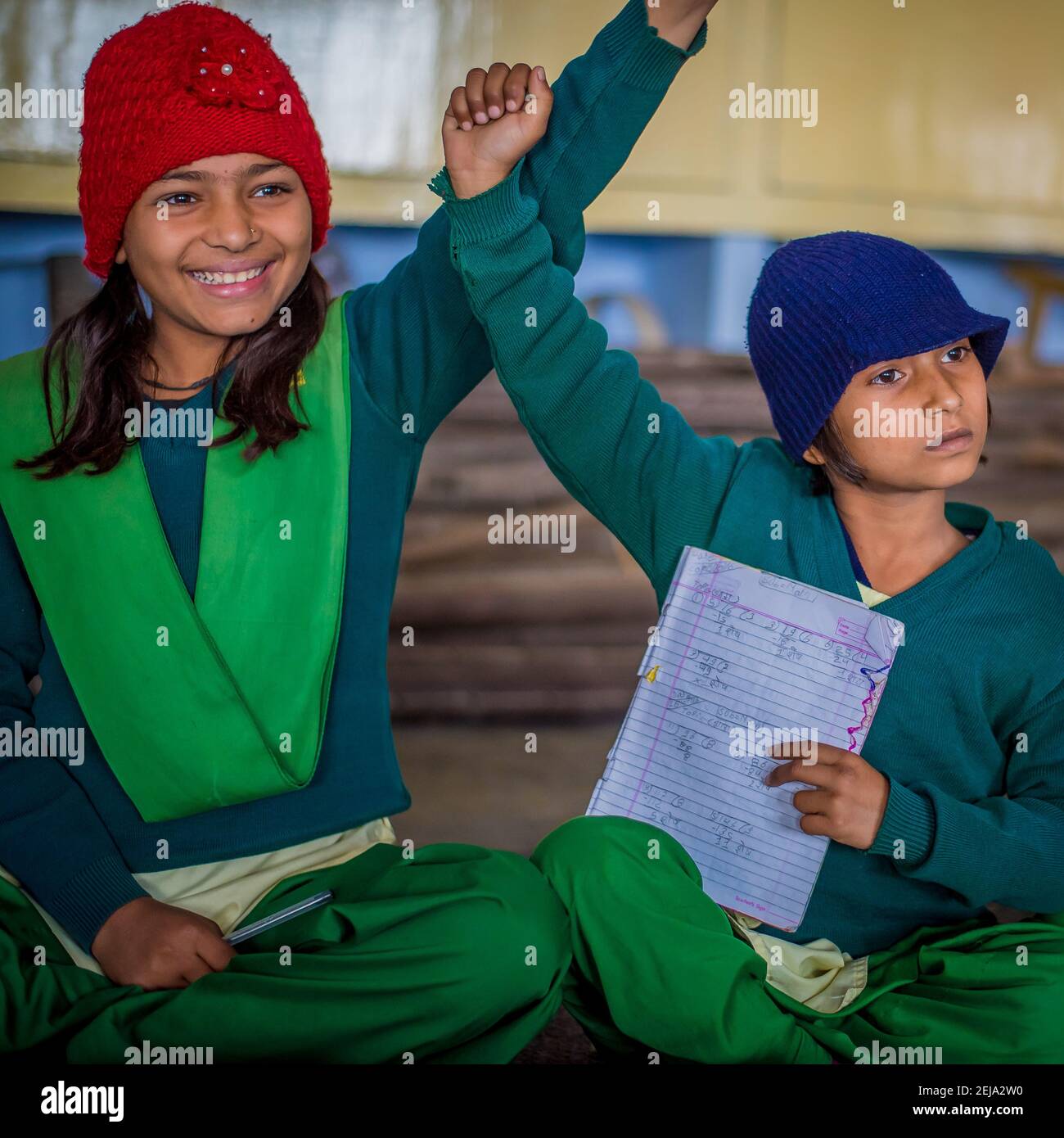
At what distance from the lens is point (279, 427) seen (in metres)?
1.69

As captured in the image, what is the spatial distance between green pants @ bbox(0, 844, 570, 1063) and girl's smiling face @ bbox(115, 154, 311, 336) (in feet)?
2.33

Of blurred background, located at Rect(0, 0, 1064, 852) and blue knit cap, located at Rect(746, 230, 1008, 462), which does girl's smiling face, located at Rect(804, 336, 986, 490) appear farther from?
blurred background, located at Rect(0, 0, 1064, 852)

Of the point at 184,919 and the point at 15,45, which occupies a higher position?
the point at 15,45

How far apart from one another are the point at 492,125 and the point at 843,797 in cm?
83

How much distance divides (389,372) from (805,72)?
1.69 meters

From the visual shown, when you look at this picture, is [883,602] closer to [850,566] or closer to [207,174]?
[850,566]

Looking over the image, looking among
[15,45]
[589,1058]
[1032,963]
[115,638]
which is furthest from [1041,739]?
[15,45]

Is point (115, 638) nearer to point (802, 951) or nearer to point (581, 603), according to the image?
point (802, 951)

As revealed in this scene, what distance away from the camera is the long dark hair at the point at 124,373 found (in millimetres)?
1680

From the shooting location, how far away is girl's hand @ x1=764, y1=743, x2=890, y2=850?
1.52 meters

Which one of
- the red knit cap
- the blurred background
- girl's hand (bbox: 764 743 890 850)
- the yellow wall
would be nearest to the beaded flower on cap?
the red knit cap

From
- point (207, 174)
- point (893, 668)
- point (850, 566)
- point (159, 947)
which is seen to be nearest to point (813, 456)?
point (850, 566)

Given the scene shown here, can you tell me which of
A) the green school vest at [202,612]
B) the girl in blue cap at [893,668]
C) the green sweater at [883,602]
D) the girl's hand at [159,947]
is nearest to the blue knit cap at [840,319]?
the girl in blue cap at [893,668]
